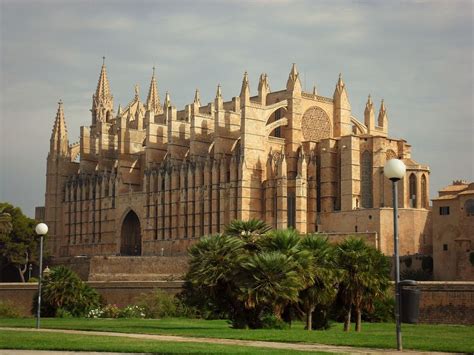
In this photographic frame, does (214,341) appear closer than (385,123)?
Yes

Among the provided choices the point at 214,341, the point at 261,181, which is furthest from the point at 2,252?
the point at 214,341

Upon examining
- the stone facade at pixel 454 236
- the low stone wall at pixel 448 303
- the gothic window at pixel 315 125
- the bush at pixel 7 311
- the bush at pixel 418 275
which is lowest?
the bush at pixel 7 311

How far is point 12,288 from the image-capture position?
149 feet

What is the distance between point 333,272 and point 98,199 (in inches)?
1917

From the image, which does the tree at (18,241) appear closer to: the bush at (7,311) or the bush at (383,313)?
the bush at (7,311)

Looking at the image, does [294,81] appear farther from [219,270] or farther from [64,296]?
[219,270]

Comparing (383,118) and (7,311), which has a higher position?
(383,118)

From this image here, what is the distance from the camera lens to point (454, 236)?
1734 inches

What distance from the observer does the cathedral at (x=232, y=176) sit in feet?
177

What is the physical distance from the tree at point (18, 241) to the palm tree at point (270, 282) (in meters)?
41.6

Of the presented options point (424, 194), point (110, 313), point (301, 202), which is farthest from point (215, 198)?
point (110, 313)

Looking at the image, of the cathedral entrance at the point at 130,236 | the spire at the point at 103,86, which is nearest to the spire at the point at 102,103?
the spire at the point at 103,86

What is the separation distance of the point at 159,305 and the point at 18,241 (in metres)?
30.9

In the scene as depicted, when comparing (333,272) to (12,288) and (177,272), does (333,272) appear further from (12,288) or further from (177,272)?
(177,272)
